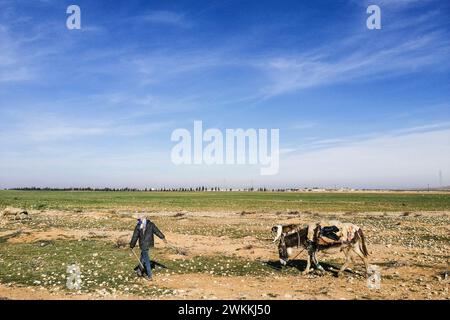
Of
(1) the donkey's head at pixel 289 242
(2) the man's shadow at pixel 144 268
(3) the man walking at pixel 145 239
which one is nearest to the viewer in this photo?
(3) the man walking at pixel 145 239

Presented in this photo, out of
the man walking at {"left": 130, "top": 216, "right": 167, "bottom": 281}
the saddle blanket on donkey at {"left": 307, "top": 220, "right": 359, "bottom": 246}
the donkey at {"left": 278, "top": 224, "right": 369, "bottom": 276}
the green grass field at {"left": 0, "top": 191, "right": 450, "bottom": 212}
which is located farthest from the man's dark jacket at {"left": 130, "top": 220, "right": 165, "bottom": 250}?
the green grass field at {"left": 0, "top": 191, "right": 450, "bottom": 212}

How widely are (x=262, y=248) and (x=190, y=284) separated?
9.27 meters

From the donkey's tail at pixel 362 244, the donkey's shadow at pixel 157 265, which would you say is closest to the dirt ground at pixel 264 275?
the donkey's shadow at pixel 157 265

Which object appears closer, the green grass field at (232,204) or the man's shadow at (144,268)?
the man's shadow at (144,268)

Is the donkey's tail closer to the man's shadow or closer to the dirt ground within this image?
the dirt ground

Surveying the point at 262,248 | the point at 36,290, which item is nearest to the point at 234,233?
the point at 262,248

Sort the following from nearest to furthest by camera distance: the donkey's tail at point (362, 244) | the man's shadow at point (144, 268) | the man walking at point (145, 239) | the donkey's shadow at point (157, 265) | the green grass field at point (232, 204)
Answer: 1. the man walking at point (145, 239)
2. the man's shadow at point (144, 268)
3. the donkey's tail at point (362, 244)
4. the donkey's shadow at point (157, 265)
5. the green grass field at point (232, 204)

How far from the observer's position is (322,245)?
16.9 metres

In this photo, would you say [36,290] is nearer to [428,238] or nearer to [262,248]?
[262,248]

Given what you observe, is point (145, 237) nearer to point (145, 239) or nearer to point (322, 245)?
point (145, 239)

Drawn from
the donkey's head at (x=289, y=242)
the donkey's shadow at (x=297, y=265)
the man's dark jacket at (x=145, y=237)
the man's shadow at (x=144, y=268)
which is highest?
the man's dark jacket at (x=145, y=237)

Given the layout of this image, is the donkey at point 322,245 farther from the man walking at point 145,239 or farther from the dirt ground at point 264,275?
the man walking at point 145,239

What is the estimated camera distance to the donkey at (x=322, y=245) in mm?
16500

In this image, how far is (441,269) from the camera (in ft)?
58.2
